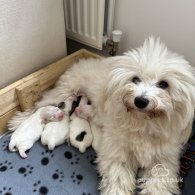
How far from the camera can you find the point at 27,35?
4.57 ft

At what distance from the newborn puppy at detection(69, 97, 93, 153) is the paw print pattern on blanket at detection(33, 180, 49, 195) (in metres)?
0.26

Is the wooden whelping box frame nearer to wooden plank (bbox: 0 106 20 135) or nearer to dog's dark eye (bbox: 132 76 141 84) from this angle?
wooden plank (bbox: 0 106 20 135)

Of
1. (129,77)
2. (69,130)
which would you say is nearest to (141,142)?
(129,77)

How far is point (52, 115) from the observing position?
4.46ft

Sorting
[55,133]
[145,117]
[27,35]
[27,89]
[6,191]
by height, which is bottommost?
[6,191]

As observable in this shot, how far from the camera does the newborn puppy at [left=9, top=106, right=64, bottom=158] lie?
4.18 feet

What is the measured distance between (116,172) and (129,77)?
44cm

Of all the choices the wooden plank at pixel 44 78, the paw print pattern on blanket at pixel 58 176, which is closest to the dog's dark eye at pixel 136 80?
the paw print pattern on blanket at pixel 58 176

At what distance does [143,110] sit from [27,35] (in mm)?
834

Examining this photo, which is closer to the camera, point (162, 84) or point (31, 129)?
point (162, 84)

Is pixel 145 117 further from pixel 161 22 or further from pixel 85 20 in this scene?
pixel 85 20

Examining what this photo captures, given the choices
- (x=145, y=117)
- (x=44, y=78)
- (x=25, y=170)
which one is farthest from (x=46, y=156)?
(x=145, y=117)

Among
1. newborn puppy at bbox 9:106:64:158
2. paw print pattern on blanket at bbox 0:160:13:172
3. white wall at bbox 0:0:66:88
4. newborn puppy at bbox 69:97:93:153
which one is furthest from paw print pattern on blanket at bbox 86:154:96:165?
white wall at bbox 0:0:66:88

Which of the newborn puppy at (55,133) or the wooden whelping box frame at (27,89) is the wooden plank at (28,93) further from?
the newborn puppy at (55,133)
